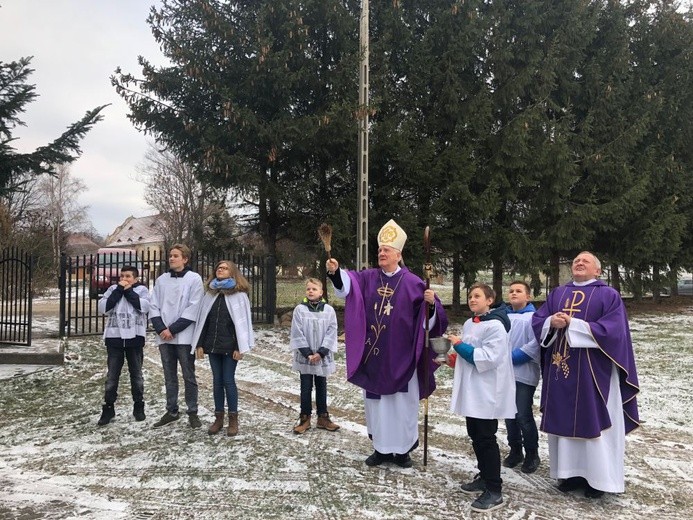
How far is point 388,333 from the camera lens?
5.03 metres

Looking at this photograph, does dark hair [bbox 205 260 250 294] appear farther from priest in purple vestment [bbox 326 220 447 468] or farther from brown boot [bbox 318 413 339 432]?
brown boot [bbox 318 413 339 432]

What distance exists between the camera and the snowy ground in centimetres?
406

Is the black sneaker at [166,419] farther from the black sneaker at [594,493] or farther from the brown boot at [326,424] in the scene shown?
the black sneaker at [594,493]

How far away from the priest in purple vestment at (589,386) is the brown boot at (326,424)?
2.47 metres

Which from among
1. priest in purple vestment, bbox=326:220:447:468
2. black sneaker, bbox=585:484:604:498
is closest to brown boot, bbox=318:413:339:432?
priest in purple vestment, bbox=326:220:447:468

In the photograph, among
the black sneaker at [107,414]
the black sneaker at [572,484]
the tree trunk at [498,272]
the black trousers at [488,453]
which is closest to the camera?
the black trousers at [488,453]

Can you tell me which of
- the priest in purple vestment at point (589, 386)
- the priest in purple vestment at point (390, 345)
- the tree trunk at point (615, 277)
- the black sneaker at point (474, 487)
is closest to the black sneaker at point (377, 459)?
the priest in purple vestment at point (390, 345)

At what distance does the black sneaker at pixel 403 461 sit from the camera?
4938mm

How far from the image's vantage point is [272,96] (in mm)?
14102

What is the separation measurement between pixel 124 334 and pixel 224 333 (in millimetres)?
1378

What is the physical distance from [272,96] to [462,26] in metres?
6.05

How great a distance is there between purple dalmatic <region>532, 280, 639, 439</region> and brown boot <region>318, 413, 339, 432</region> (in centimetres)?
249

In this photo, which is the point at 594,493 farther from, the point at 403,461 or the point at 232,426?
the point at 232,426

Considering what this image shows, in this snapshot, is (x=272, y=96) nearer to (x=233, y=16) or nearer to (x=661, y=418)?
(x=233, y=16)
